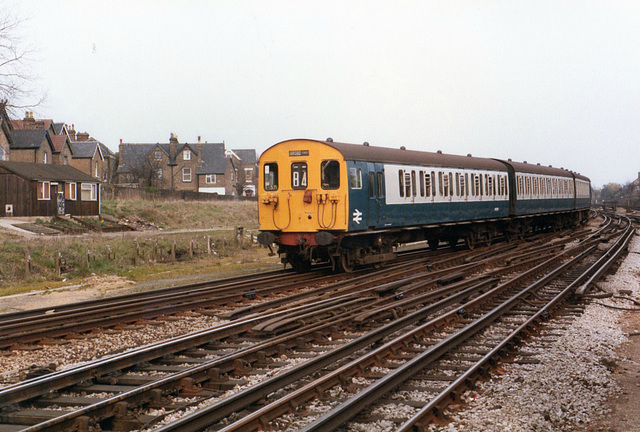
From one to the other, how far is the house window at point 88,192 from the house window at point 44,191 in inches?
109

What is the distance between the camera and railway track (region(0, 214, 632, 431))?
593 centimetres

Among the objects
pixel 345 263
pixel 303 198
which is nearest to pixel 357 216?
pixel 303 198

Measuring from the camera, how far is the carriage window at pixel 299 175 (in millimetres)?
16266

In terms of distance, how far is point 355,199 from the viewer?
16.0 meters

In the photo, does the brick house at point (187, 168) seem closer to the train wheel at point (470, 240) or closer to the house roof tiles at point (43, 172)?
the house roof tiles at point (43, 172)

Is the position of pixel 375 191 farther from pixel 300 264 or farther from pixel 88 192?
pixel 88 192

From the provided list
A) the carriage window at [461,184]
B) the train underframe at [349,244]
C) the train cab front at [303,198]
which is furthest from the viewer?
the carriage window at [461,184]

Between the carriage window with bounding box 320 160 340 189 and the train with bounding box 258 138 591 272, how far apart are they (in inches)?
1.0

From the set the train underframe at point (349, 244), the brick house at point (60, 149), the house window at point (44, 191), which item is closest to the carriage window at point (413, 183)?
the train underframe at point (349, 244)

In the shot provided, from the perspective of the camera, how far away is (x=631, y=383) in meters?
7.56

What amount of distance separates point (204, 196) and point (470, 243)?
34493 mm

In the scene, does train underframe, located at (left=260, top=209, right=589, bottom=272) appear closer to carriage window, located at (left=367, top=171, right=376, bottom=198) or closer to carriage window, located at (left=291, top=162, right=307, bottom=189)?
carriage window, located at (left=367, top=171, right=376, bottom=198)

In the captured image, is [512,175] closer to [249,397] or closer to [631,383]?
[631,383]

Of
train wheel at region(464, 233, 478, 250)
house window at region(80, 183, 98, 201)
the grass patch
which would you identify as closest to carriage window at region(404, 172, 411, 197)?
the grass patch
